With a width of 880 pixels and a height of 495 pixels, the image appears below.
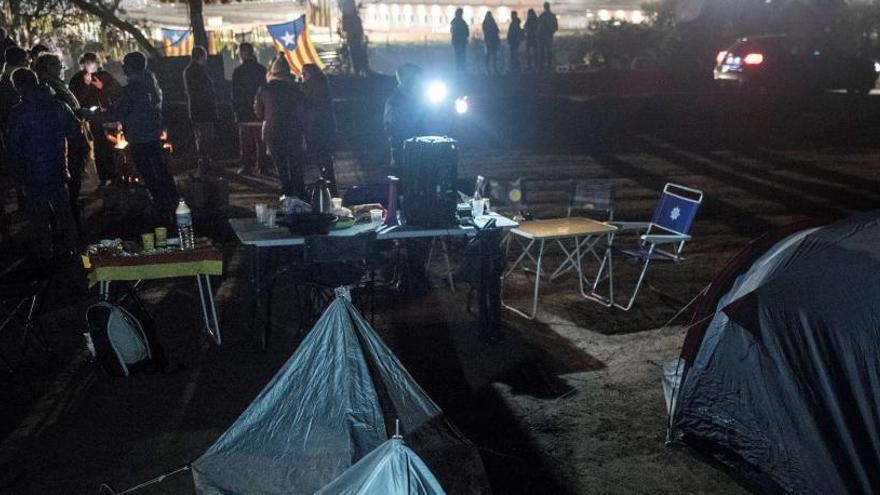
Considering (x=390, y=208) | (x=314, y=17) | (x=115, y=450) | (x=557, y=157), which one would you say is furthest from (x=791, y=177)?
(x=314, y=17)

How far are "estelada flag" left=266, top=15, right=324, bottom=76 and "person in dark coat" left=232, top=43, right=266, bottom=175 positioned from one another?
4568 millimetres

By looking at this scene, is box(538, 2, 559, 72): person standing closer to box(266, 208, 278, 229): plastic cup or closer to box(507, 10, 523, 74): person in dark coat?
box(507, 10, 523, 74): person in dark coat

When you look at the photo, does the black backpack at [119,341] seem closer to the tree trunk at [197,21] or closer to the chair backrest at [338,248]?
the chair backrest at [338,248]

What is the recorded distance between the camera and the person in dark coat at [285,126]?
11727mm

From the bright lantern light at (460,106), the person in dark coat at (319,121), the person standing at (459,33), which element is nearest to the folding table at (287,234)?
the person in dark coat at (319,121)

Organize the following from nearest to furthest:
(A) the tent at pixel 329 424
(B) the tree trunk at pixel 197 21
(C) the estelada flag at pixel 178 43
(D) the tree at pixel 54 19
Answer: (A) the tent at pixel 329 424 → (B) the tree trunk at pixel 197 21 → (D) the tree at pixel 54 19 → (C) the estelada flag at pixel 178 43

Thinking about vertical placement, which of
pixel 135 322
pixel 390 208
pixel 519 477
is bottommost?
pixel 519 477

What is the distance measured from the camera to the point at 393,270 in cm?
926

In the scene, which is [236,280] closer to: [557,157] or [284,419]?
[284,419]

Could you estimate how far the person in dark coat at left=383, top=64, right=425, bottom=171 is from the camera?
10031mm

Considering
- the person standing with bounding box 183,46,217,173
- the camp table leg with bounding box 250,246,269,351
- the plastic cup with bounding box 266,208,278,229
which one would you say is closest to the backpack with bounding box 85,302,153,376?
the camp table leg with bounding box 250,246,269,351

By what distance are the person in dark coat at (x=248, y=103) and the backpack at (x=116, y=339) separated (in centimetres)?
862

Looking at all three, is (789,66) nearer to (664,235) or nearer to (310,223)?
(664,235)

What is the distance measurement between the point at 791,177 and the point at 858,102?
1095 cm
